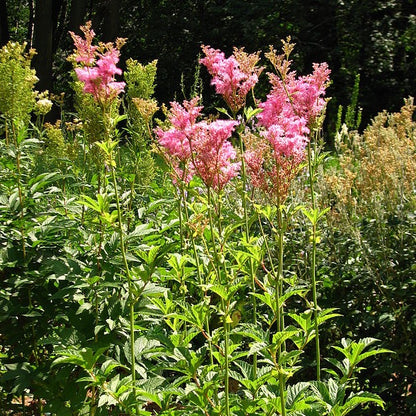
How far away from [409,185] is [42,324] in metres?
2.03

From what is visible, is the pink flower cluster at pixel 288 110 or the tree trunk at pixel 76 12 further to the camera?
the tree trunk at pixel 76 12

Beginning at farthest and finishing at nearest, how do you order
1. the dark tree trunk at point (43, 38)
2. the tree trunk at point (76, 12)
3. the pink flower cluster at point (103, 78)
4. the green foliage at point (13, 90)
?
the tree trunk at point (76, 12) < the dark tree trunk at point (43, 38) < the green foliage at point (13, 90) < the pink flower cluster at point (103, 78)

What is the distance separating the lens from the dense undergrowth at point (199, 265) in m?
2.06

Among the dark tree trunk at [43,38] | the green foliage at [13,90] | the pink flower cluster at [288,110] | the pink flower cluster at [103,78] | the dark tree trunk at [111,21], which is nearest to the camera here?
the pink flower cluster at [103,78]

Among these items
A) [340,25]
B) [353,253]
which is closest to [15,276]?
[353,253]

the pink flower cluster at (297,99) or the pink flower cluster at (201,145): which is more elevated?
the pink flower cluster at (297,99)

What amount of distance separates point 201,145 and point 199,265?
519 mm

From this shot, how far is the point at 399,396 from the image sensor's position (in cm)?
321

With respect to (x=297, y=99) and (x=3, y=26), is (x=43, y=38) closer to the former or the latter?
(x=3, y=26)

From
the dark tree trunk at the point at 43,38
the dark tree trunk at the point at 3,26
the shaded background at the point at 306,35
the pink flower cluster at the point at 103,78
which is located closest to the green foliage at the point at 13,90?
the pink flower cluster at the point at 103,78

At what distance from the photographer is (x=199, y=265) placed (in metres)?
2.39

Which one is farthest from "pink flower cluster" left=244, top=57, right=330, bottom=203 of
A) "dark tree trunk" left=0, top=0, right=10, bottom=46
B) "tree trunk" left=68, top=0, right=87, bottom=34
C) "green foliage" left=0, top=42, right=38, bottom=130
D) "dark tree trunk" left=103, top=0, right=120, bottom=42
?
"dark tree trunk" left=0, top=0, right=10, bottom=46

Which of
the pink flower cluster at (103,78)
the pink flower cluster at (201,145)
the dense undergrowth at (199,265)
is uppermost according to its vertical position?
the pink flower cluster at (103,78)

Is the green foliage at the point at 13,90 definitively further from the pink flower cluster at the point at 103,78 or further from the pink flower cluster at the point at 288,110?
the pink flower cluster at the point at 288,110
